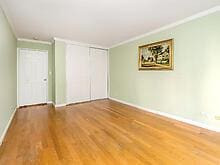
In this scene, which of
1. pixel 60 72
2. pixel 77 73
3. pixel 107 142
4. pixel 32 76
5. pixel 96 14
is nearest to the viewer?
pixel 107 142

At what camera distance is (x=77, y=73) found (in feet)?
19.2

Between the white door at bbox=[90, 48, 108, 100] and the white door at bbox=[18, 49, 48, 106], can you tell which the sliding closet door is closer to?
the white door at bbox=[90, 48, 108, 100]

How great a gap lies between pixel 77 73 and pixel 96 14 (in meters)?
3.10

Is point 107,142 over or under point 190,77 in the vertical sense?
under

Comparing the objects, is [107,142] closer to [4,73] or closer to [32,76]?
[4,73]

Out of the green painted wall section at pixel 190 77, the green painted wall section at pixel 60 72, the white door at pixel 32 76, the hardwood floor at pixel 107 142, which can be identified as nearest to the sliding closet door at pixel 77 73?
the green painted wall section at pixel 60 72

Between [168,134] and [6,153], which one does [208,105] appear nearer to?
[168,134]

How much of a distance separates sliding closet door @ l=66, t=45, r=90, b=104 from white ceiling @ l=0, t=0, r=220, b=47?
1.46 m

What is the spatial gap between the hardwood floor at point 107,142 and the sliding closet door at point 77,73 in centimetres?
202

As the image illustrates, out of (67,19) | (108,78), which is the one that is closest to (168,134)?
(67,19)

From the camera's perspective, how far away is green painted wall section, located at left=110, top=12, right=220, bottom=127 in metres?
2.98

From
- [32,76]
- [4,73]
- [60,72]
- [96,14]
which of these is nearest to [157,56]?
[96,14]

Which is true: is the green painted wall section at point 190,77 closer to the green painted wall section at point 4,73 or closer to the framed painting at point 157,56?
the framed painting at point 157,56

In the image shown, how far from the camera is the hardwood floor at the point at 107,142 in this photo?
6.71ft
